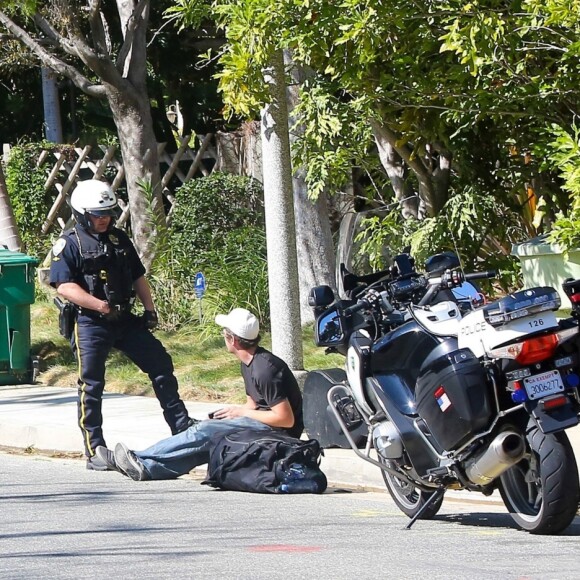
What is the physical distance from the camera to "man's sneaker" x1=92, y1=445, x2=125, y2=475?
29.3 ft

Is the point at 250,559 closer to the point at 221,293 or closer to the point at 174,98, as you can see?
the point at 221,293

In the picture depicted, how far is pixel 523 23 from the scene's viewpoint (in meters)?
8.91

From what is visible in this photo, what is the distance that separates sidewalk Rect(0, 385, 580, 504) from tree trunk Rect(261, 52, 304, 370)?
92 centimetres

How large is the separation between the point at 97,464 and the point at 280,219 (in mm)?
2368

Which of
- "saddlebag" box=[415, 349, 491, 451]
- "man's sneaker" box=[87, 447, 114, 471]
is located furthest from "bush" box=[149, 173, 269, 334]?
"saddlebag" box=[415, 349, 491, 451]

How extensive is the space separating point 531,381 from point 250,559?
152cm

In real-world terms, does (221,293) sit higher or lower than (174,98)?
lower

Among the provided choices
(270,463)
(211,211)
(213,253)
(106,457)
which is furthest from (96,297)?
(211,211)

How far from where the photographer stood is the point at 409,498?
7262mm

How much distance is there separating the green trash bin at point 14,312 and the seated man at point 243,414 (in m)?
4.72

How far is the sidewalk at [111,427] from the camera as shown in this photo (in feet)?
28.5

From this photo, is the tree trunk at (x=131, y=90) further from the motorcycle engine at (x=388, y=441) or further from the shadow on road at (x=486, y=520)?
the motorcycle engine at (x=388, y=441)

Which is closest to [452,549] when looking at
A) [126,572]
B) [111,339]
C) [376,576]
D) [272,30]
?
[376,576]

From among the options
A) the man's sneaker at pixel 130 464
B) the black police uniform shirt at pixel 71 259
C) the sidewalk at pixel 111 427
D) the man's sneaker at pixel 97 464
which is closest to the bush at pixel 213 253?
the sidewalk at pixel 111 427
